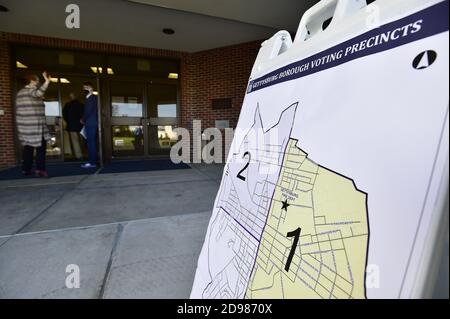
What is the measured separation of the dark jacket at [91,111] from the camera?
575cm

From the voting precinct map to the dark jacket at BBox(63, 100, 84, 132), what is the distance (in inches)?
264

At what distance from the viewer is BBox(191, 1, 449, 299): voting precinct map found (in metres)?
0.48

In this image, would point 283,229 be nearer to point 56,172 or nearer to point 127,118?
point 56,172

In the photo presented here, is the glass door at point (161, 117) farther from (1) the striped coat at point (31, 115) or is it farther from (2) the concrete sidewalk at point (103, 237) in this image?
(2) the concrete sidewalk at point (103, 237)

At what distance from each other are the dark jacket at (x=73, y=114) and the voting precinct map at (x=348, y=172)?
22.0 ft

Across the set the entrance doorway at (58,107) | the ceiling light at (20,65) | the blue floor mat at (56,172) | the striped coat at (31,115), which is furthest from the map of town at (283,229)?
the ceiling light at (20,65)

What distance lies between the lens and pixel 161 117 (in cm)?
745

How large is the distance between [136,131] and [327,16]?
6.94m

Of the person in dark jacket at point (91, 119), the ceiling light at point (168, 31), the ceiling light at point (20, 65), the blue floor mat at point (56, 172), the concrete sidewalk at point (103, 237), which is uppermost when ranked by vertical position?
the ceiling light at point (168, 31)

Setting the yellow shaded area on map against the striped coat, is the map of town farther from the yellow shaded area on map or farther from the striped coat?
the striped coat

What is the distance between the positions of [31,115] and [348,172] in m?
5.13

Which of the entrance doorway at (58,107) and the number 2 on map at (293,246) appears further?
the entrance doorway at (58,107)

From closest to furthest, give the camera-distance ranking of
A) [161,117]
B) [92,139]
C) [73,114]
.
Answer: [92,139] < [73,114] < [161,117]

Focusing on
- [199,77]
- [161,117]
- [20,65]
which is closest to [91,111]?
[161,117]
